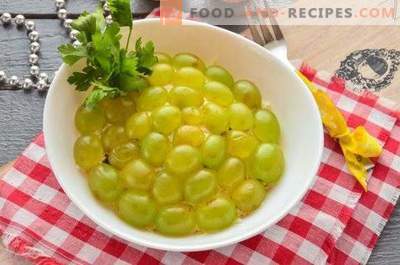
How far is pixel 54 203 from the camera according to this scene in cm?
82

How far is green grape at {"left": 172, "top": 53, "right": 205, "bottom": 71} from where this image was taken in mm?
839

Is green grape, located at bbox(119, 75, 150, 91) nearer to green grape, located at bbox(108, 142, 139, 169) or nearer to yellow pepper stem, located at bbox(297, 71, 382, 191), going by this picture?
green grape, located at bbox(108, 142, 139, 169)

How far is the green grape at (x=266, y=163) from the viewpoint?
2.53ft

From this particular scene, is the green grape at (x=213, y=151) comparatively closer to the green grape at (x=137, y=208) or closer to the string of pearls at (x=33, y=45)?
the green grape at (x=137, y=208)

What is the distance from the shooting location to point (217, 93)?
80 cm

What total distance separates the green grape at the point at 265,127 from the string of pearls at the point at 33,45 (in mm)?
263

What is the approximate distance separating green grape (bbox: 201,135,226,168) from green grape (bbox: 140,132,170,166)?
Result: 0.14ft

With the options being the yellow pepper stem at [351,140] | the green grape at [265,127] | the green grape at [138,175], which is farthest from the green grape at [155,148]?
the yellow pepper stem at [351,140]

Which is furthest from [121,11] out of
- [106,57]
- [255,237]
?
[255,237]

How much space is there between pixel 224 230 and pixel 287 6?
0.40 metres

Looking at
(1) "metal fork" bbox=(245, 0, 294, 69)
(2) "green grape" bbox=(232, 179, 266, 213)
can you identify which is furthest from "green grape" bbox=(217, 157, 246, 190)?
(1) "metal fork" bbox=(245, 0, 294, 69)

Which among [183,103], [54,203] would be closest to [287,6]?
[183,103]

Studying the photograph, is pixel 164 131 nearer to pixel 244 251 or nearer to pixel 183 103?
pixel 183 103

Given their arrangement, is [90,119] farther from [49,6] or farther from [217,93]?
[49,6]
